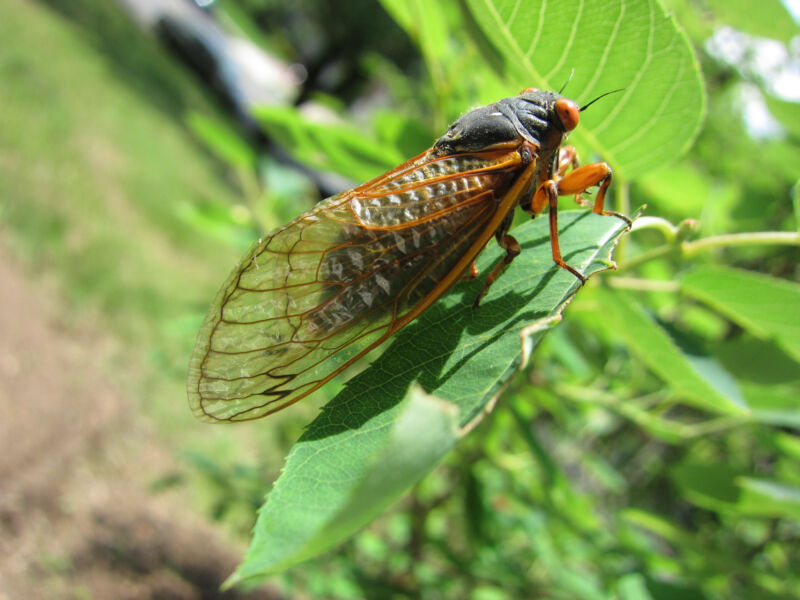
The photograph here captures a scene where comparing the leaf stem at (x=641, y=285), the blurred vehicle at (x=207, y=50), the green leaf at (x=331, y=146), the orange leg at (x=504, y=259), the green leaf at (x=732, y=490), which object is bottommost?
the green leaf at (x=732, y=490)

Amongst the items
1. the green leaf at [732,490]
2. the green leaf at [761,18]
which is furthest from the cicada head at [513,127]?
the green leaf at [732,490]

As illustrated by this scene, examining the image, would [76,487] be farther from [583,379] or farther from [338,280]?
[338,280]

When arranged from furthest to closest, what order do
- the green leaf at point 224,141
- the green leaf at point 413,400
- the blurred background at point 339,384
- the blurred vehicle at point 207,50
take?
the blurred vehicle at point 207,50 → the green leaf at point 224,141 → the blurred background at point 339,384 → the green leaf at point 413,400

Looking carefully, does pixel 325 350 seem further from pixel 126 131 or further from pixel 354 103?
pixel 354 103

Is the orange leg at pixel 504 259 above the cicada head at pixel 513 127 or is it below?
below

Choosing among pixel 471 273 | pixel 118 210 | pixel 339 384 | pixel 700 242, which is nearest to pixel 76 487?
pixel 339 384

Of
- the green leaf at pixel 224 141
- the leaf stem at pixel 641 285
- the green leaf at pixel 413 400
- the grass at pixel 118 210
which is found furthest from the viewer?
the grass at pixel 118 210

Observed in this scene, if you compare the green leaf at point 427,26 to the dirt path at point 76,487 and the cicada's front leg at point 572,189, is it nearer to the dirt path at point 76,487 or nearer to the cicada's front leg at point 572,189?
the cicada's front leg at point 572,189

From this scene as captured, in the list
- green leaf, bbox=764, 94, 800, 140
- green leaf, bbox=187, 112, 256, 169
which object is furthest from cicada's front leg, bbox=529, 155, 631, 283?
green leaf, bbox=187, 112, 256, 169
